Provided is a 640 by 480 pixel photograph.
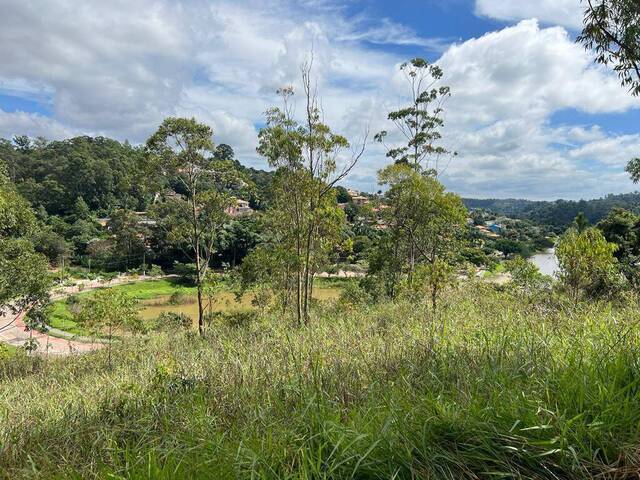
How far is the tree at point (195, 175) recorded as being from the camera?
475 inches

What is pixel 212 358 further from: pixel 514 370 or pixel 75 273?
pixel 75 273

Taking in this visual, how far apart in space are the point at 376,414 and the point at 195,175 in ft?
40.2

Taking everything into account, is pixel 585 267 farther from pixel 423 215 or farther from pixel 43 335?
pixel 43 335

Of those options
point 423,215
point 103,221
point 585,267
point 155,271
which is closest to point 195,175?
point 423,215

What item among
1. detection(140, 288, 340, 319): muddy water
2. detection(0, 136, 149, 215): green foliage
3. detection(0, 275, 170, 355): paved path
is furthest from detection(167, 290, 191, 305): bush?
detection(0, 136, 149, 215): green foliage

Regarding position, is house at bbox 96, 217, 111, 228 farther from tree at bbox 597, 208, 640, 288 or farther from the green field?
tree at bbox 597, 208, 640, 288

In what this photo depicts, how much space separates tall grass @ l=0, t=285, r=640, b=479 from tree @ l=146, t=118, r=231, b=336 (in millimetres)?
9299

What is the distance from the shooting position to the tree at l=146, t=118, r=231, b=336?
1205cm

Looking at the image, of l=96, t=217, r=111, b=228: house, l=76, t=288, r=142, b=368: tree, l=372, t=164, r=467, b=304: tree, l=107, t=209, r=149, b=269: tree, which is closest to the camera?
l=76, t=288, r=142, b=368: tree

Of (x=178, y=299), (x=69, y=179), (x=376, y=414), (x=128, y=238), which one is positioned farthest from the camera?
(x=69, y=179)

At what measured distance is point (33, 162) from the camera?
64562 mm

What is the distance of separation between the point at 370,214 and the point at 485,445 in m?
13.1

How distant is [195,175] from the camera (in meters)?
12.8

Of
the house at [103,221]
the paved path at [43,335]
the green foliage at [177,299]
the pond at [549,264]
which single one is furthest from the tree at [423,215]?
the house at [103,221]
